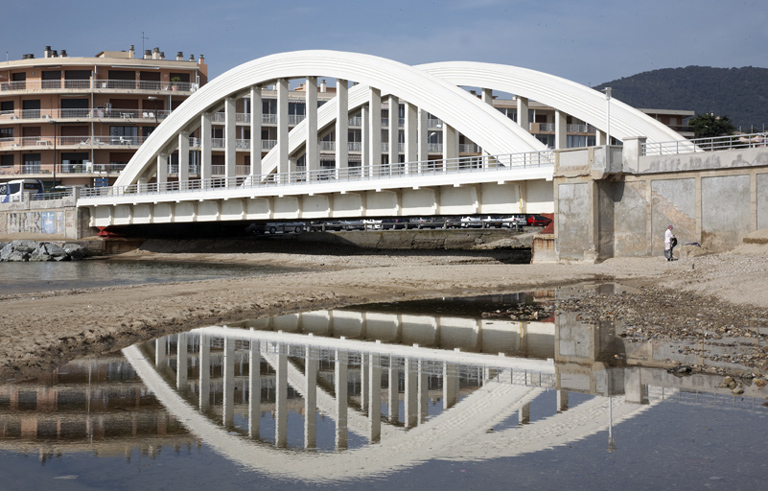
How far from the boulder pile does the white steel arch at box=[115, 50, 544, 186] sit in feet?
25.3

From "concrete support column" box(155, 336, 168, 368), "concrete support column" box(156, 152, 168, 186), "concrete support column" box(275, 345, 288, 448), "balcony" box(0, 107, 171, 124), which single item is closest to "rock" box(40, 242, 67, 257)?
"concrete support column" box(156, 152, 168, 186)

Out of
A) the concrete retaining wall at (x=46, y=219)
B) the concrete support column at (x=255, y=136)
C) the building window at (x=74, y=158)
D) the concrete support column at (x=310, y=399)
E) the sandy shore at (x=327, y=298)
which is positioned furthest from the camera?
the building window at (x=74, y=158)

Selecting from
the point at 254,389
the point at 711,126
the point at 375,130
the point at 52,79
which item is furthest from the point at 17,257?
the point at 711,126

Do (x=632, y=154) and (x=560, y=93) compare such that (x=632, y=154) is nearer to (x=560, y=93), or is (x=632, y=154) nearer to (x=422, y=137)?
(x=560, y=93)

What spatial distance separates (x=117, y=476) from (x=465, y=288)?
700 inches

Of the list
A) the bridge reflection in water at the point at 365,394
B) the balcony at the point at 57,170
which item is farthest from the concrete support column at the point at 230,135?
the bridge reflection in water at the point at 365,394

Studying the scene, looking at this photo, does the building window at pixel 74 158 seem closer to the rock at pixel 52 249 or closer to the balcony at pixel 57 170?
the balcony at pixel 57 170

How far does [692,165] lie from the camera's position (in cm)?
2889

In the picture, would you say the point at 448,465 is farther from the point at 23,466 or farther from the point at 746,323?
the point at 746,323

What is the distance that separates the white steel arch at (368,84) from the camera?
37.6m

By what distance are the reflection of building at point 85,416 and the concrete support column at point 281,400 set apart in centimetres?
84

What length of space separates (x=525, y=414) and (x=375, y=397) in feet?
5.96

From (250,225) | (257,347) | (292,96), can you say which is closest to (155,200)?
(250,225)

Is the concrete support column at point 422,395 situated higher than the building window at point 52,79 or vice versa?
the building window at point 52,79
